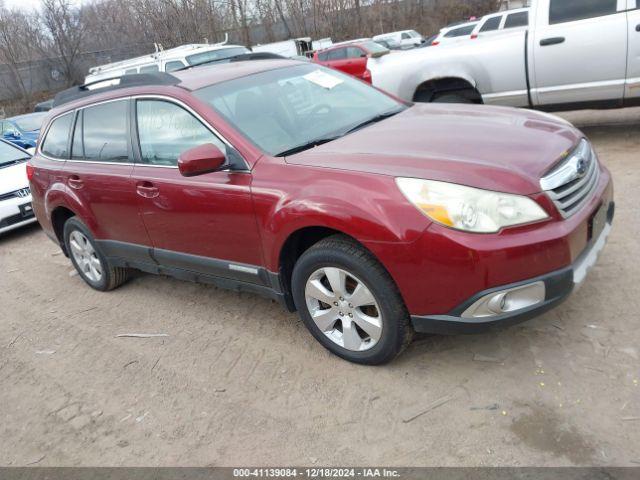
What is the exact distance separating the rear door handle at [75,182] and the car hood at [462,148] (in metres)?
2.25

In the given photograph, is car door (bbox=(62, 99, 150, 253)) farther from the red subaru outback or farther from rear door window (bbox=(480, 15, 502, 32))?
rear door window (bbox=(480, 15, 502, 32))

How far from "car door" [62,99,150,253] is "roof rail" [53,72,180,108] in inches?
6.1

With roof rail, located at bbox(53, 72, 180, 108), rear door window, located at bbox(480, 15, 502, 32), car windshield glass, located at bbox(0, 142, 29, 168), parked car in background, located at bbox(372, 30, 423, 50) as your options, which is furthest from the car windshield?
parked car in background, located at bbox(372, 30, 423, 50)

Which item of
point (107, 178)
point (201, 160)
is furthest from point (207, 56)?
point (201, 160)

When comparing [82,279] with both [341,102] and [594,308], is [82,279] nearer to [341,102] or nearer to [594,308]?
[341,102]

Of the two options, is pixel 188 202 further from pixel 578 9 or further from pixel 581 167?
pixel 578 9

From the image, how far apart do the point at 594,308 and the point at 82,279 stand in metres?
4.62

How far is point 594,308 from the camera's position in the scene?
3424 mm

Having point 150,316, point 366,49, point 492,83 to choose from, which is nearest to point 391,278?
point 150,316

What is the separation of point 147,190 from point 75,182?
111cm

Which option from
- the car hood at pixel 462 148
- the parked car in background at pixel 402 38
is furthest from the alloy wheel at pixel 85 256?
the parked car in background at pixel 402 38

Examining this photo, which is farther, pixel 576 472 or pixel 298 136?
pixel 298 136

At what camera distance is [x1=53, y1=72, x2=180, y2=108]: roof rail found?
13.3 ft

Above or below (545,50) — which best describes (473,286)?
below
